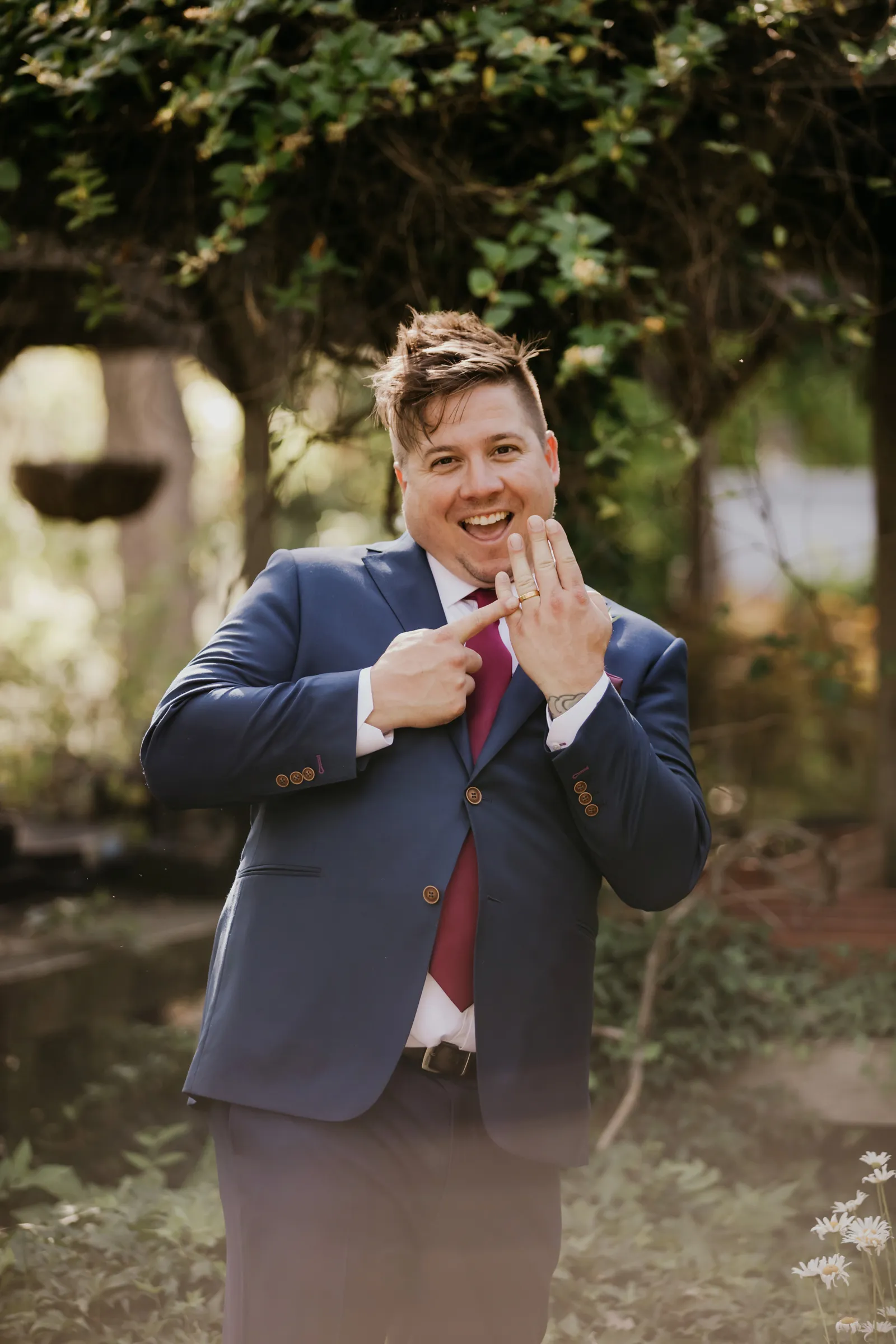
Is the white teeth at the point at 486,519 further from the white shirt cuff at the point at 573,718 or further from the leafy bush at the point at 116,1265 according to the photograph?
the leafy bush at the point at 116,1265

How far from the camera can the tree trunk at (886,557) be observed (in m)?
5.45

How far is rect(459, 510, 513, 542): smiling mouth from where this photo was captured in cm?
215

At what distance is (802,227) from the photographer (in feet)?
14.9

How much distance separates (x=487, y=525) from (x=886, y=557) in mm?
3772

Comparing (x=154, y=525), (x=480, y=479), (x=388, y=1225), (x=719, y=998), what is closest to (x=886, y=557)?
(x=719, y=998)

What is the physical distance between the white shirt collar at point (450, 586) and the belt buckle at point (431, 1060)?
0.69 m

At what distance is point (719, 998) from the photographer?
4336 millimetres

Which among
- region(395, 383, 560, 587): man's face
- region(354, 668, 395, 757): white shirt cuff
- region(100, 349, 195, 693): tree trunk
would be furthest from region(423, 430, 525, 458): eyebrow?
region(100, 349, 195, 693): tree trunk

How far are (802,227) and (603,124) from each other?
4.01 ft

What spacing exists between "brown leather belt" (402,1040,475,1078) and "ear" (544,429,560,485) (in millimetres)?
922

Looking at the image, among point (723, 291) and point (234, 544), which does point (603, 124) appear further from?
point (234, 544)

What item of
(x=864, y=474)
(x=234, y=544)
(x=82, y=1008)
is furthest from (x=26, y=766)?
(x=864, y=474)

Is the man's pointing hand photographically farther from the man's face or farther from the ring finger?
the man's face

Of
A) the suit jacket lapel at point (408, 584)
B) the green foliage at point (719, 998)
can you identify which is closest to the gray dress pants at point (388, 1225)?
the suit jacket lapel at point (408, 584)
